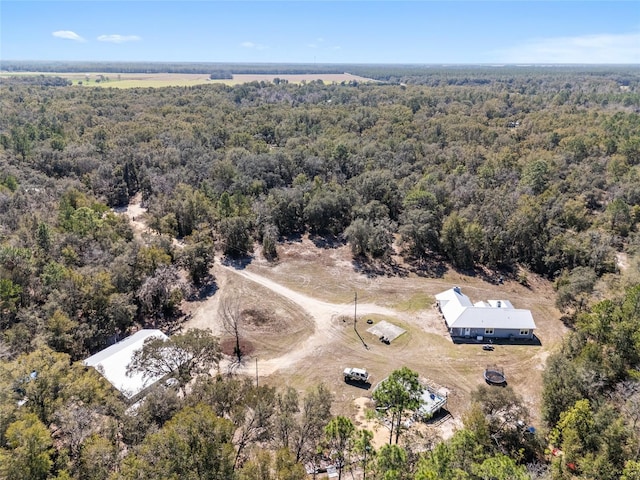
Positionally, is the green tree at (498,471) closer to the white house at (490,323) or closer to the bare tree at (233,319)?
the white house at (490,323)

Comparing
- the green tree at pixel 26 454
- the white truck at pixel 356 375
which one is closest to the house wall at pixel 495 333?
the white truck at pixel 356 375

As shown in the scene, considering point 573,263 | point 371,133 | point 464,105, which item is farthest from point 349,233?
point 464,105

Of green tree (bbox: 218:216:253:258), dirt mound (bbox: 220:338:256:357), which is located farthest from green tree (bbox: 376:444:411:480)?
green tree (bbox: 218:216:253:258)

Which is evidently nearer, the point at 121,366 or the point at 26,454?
the point at 26,454

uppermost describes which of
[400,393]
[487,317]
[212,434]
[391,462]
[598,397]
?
[212,434]

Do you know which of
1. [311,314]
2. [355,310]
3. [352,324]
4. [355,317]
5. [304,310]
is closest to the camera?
[352,324]

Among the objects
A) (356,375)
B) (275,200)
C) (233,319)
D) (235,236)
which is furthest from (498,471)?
(275,200)

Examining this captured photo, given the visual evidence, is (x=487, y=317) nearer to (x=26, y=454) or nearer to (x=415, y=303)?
(x=415, y=303)

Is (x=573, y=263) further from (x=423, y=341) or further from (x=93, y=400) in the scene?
(x=93, y=400)
